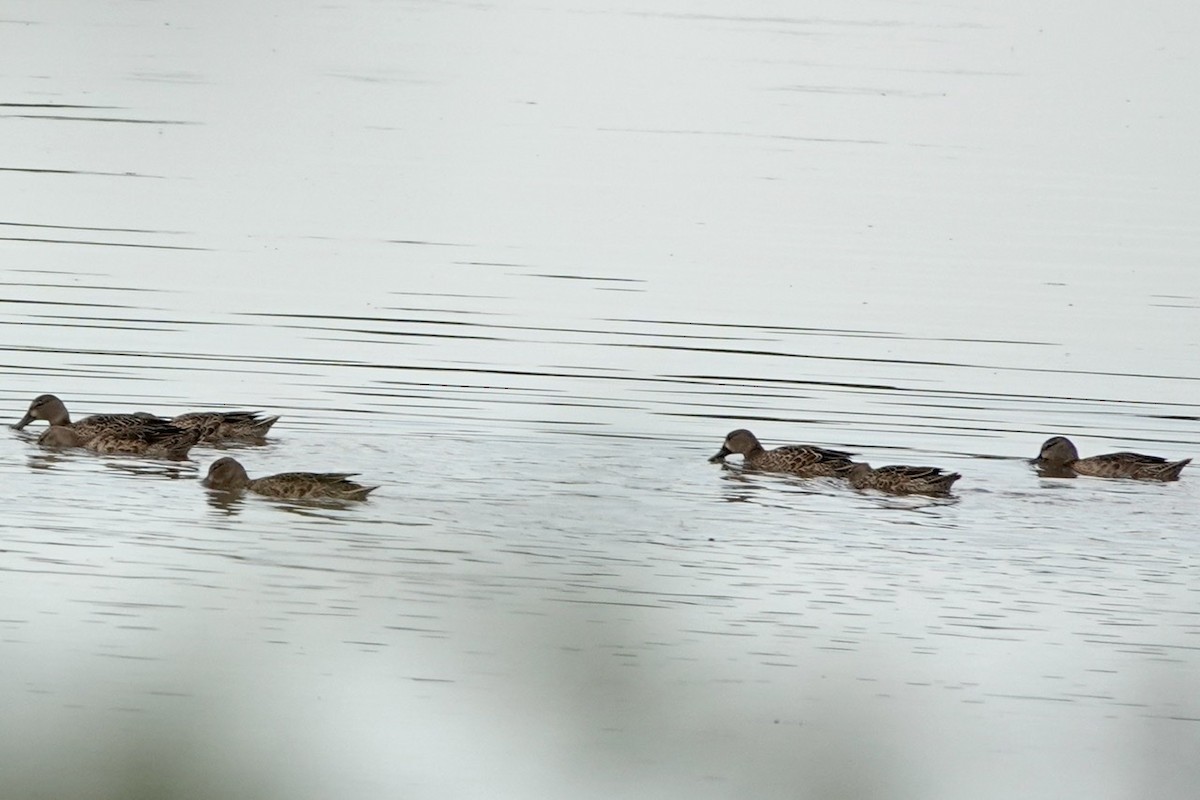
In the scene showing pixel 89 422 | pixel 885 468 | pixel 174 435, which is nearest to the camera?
pixel 885 468

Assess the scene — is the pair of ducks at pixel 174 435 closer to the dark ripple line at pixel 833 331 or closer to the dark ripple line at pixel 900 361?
the dark ripple line at pixel 900 361

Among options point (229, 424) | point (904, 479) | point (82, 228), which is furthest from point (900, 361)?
point (82, 228)

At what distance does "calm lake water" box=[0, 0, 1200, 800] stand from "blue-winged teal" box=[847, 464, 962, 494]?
0.13m

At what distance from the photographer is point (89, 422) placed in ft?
37.1

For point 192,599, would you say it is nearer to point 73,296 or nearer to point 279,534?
point 279,534

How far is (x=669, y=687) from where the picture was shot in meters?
5.41

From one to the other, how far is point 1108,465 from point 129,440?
5.42 meters

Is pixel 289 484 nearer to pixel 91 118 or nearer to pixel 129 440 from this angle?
pixel 129 440

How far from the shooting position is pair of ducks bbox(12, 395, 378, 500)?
1040 centimetres

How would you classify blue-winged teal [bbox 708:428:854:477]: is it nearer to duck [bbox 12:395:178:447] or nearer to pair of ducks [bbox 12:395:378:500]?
pair of ducks [bbox 12:395:378:500]

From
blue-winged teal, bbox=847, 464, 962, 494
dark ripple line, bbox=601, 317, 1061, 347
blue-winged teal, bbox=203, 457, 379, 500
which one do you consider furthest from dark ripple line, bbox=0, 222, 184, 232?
blue-winged teal, bbox=847, 464, 962, 494

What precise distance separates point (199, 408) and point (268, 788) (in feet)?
29.9

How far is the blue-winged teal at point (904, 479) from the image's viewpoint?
10875 mm

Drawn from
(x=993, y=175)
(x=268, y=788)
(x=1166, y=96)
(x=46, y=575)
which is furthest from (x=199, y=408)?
(x=1166, y=96)
